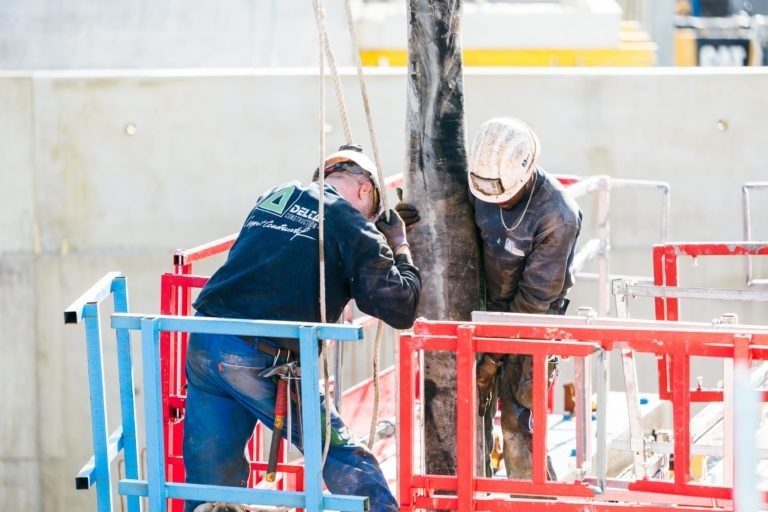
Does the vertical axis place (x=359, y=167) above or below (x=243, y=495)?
above

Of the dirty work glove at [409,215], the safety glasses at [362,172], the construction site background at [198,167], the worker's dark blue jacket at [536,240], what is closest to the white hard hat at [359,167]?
the safety glasses at [362,172]

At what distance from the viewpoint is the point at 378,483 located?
14.4ft

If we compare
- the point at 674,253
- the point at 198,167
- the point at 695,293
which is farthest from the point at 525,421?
the point at 198,167

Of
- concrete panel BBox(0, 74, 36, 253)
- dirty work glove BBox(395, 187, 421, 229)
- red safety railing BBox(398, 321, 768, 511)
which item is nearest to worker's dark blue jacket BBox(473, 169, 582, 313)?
dirty work glove BBox(395, 187, 421, 229)

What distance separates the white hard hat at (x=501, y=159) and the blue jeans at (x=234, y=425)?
3.61 feet

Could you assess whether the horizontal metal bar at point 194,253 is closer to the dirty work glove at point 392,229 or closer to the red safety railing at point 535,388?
the dirty work glove at point 392,229

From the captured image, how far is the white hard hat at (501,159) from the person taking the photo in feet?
16.0

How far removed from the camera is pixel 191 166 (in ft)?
30.7

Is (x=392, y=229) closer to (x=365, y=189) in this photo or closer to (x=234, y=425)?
(x=365, y=189)

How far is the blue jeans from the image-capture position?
14.4ft

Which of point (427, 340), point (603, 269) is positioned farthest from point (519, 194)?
point (603, 269)

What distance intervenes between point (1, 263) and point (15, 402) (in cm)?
106

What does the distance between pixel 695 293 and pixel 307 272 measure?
6.15 feet

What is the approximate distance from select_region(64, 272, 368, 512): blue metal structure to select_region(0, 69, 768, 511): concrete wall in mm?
4779
